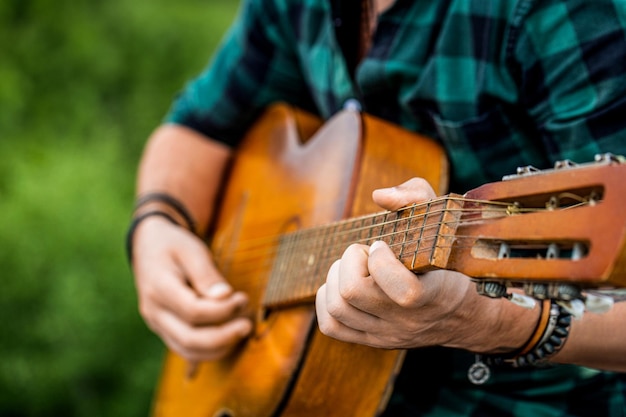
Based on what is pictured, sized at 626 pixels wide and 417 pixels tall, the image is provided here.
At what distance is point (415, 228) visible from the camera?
84 cm

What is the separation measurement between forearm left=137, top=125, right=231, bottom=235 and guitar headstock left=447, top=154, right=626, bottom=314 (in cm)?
109

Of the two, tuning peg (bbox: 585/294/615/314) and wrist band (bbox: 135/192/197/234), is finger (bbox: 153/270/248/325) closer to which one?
wrist band (bbox: 135/192/197/234)

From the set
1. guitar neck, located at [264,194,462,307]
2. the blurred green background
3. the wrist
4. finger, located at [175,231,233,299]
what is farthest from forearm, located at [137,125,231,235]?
the blurred green background

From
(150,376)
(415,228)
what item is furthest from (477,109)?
(150,376)

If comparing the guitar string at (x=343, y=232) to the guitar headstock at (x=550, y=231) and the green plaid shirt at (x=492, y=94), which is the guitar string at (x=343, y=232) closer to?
the guitar headstock at (x=550, y=231)

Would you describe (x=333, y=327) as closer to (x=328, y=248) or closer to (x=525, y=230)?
(x=328, y=248)

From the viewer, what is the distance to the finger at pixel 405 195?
878 mm

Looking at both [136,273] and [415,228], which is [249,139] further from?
[415,228]

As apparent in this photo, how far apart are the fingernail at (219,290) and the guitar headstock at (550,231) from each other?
2.28 feet

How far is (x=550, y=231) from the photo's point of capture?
0.71 meters

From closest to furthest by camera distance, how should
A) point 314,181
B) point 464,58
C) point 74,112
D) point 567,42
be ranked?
point 567,42, point 464,58, point 314,181, point 74,112

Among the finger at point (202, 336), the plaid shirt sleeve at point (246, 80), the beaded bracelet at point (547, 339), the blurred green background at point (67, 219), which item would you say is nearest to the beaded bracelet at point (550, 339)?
the beaded bracelet at point (547, 339)

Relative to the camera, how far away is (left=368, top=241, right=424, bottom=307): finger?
83cm

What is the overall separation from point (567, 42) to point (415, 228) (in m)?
0.40
